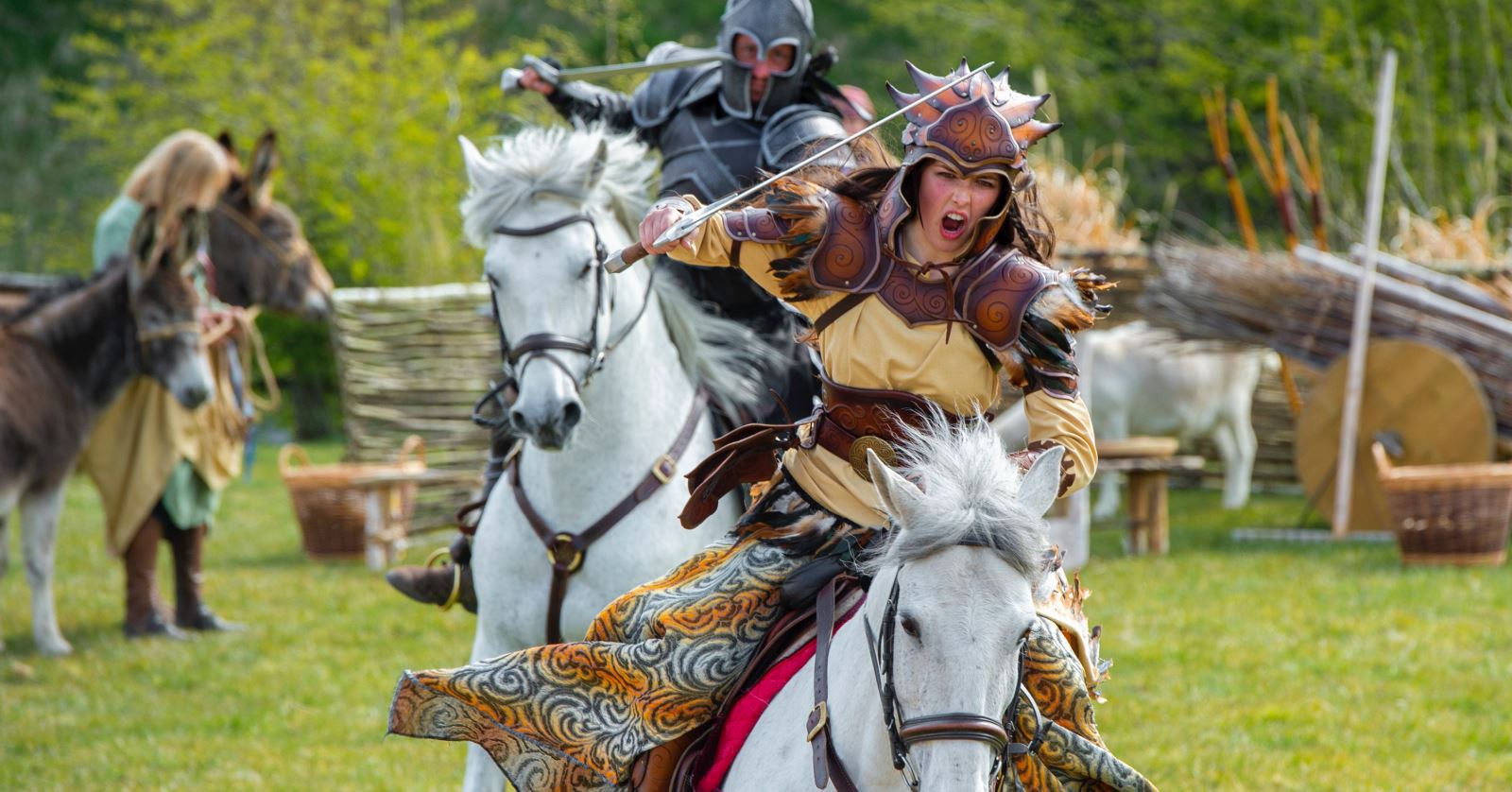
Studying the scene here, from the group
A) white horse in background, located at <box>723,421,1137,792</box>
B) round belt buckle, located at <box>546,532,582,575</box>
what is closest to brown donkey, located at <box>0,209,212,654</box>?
round belt buckle, located at <box>546,532,582,575</box>

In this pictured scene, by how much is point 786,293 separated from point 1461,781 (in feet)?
12.1

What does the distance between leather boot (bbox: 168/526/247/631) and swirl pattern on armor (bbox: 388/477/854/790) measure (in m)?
5.89

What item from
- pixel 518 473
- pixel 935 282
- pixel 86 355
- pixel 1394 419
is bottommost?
pixel 1394 419

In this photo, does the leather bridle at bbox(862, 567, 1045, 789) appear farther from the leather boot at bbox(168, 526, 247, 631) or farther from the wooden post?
the wooden post

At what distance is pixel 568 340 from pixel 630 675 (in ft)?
3.79

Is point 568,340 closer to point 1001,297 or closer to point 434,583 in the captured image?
point 434,583

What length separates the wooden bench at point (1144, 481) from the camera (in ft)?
33.8

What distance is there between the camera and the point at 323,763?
20.1 feet

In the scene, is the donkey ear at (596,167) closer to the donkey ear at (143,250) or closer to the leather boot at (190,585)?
the donkey ear at (143,250)

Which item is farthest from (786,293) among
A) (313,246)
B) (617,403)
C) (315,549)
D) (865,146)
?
(313,246)

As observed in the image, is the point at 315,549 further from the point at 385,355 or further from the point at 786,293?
the point at 786,293

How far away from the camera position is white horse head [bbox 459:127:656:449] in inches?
158

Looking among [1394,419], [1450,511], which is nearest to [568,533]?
[1450,511]

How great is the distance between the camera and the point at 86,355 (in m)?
8.16
